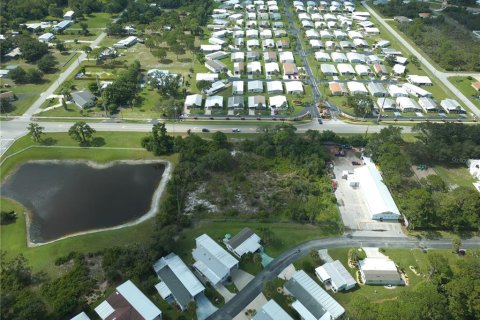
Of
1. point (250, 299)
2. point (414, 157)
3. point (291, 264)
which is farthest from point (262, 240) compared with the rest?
point (414, 157)

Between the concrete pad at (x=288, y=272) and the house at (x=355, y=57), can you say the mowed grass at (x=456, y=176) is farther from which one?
the house at (x=355, y=57)

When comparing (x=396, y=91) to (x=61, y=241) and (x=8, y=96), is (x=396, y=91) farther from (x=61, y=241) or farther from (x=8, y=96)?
(x=8, y=96)

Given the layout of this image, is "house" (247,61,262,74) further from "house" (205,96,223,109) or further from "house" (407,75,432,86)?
"house" (407,75,432,86)

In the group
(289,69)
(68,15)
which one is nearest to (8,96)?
(68,15)

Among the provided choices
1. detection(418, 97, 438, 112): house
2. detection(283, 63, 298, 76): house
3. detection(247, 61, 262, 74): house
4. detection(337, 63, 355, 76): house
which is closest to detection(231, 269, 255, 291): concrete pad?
detection(418, 97, 438, 112): house

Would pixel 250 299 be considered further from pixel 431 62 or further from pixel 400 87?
pixel 431 62

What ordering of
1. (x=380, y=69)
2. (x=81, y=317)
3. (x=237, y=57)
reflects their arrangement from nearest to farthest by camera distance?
1. (x=81, y=317)
2. (x=380, y=69)
3. (x=237, y=57)
